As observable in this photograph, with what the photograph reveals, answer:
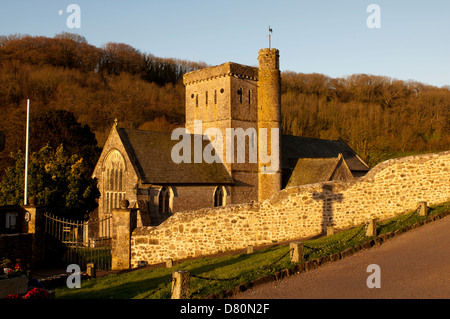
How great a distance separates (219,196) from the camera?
2980cm

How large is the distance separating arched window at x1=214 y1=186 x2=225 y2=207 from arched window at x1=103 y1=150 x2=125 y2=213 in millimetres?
6324

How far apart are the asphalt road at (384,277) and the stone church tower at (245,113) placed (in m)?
19.5

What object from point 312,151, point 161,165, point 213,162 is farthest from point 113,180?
point 312,151

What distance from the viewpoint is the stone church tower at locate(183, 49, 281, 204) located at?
Result: 3142 cm

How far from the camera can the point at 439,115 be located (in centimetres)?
6694

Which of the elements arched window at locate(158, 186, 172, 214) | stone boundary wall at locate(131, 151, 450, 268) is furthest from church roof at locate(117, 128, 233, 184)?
stone boundary wall at locate(131, 151, 450, 268)

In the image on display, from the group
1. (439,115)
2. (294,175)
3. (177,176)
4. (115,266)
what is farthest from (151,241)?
(439,115)

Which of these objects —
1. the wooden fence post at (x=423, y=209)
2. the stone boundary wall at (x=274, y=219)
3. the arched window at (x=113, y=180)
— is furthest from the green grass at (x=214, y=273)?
the arched window at (x=113, y=180)

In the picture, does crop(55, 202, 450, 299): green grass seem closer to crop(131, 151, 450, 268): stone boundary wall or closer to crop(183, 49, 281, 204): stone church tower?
crop(131, 151, 450, 268): stone boundary wall

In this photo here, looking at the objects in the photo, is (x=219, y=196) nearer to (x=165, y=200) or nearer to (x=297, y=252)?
(x=165, y=200)

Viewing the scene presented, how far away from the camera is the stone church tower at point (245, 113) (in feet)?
103

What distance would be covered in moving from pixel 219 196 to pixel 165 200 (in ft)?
15.1

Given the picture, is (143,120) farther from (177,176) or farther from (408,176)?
(408,176)

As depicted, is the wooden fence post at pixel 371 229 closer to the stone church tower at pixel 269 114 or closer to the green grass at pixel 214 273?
the green grass at pixel 214 273
